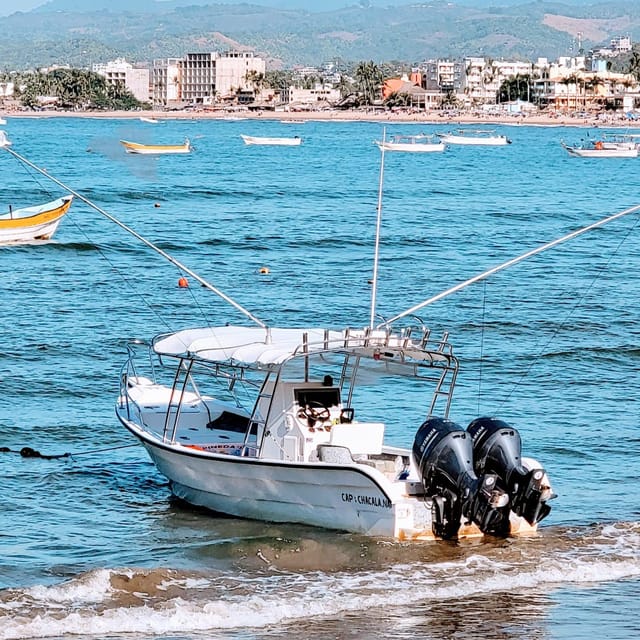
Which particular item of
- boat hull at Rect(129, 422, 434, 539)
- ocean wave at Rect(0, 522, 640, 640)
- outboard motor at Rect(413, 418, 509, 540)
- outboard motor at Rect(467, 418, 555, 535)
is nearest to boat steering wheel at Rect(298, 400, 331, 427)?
boat hull at Rect(129, 422, 434, 539)

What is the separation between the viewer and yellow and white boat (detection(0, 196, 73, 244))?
158ft

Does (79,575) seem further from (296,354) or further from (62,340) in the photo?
(62,340)

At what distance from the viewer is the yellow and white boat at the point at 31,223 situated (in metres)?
48.0

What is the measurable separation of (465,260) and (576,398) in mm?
22932

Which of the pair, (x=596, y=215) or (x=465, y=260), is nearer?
(x=465, y=260)

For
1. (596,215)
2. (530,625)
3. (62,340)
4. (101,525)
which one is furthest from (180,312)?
(596,215)

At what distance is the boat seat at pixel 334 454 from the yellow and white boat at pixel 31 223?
33.5 m

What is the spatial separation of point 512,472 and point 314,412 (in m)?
2.61

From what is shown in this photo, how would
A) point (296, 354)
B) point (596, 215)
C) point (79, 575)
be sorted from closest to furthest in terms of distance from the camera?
point (79, 575), point (296, 354), point (596, 215)

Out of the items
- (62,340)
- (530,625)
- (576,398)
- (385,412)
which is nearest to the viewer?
(530,625)

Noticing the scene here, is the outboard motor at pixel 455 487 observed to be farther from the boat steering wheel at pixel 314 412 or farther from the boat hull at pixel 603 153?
the boat hull at pixel 603 153

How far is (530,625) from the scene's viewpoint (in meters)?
13.6

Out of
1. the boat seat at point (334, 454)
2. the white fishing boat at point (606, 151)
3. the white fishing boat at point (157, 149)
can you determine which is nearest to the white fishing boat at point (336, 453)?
the boat seat at point (334, 454)

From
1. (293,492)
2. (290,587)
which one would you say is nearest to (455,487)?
(293,492)
